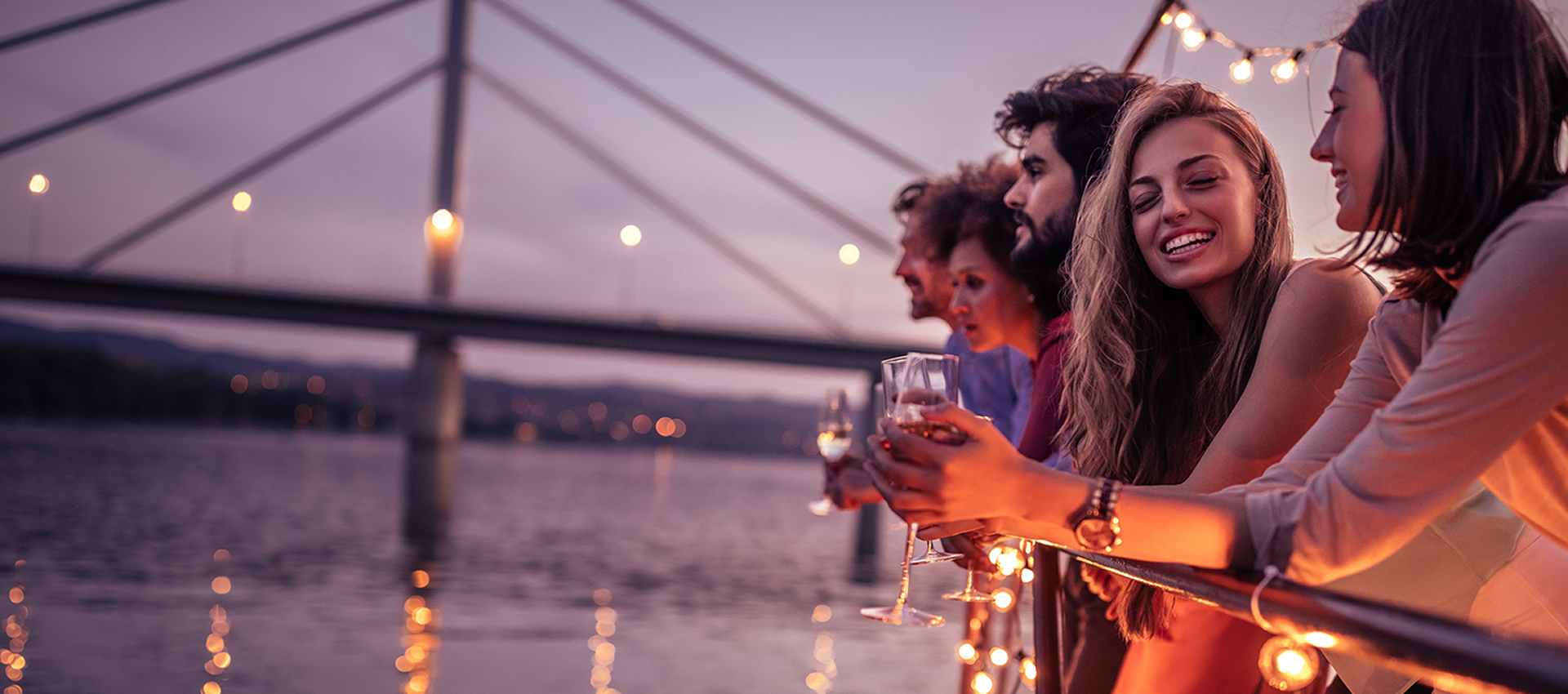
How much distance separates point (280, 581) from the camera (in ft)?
31.6

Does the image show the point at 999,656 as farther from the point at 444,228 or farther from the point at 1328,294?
the point at 444,228

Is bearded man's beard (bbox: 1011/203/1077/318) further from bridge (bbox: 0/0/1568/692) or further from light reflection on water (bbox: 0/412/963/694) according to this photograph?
bridge (bbox: 0/0/1568/692)

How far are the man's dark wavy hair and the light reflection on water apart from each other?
14.6 feet

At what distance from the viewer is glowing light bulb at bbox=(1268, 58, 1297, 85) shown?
3270mm

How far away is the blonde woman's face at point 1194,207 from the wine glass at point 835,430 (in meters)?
1.46

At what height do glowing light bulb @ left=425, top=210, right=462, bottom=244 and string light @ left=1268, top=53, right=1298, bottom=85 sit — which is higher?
glowing light bulb @ left=425, top=210, right=462, bottom=244

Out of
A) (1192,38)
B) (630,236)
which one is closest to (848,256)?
(630,236)

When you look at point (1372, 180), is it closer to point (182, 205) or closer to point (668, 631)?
point (668, 631)

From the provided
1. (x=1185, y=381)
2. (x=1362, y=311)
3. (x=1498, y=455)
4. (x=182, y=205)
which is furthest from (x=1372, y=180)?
(x=182, y=205)

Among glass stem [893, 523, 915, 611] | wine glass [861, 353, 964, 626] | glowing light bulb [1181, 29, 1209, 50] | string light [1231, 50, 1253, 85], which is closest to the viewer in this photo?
wine glass [861, 353, 964, 626]

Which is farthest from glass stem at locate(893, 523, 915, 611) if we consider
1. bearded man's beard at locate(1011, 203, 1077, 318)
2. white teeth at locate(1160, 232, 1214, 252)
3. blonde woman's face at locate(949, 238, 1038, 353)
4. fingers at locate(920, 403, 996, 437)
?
blonde woman's face at locate(949, 238, 1038, 353)

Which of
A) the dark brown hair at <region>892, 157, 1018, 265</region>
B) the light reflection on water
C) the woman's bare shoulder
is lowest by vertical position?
the light reflection on water

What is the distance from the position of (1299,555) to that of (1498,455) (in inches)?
7.6

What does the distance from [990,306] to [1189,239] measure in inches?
53.4
